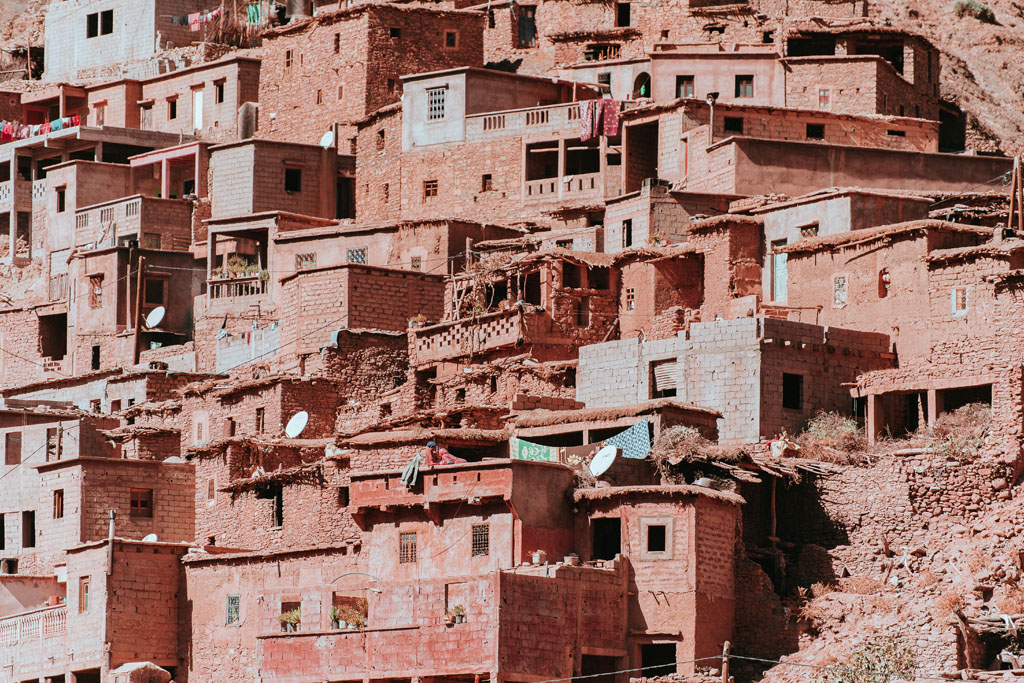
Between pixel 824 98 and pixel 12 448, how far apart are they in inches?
861

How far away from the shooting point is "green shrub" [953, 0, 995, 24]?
6738 centimetres

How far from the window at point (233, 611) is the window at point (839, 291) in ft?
42.0

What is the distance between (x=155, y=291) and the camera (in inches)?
2330

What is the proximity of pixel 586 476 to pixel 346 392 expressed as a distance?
34.7 ft

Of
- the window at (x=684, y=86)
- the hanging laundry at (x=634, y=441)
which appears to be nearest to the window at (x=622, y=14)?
the window at (x=684, y=86)

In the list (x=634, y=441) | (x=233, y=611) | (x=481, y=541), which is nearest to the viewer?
(x=481, y=541)

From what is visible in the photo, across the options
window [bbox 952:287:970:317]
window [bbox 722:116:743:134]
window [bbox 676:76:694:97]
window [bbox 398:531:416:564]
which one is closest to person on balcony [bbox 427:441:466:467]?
window [bbox 398:531:416:564]

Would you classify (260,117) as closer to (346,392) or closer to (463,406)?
(346,392)

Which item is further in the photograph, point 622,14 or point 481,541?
point 622,14

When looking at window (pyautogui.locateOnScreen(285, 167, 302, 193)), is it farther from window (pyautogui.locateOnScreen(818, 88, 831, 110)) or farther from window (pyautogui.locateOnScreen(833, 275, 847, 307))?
window (pyautogui.locateOnScreen(833, 275, 847, 307))

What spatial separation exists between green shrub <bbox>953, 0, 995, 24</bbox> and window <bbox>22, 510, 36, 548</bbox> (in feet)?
109

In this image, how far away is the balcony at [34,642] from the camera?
4303cm

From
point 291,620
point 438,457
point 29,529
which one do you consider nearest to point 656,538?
point 438,457

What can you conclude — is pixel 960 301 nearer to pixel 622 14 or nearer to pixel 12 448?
pixel 12 448
